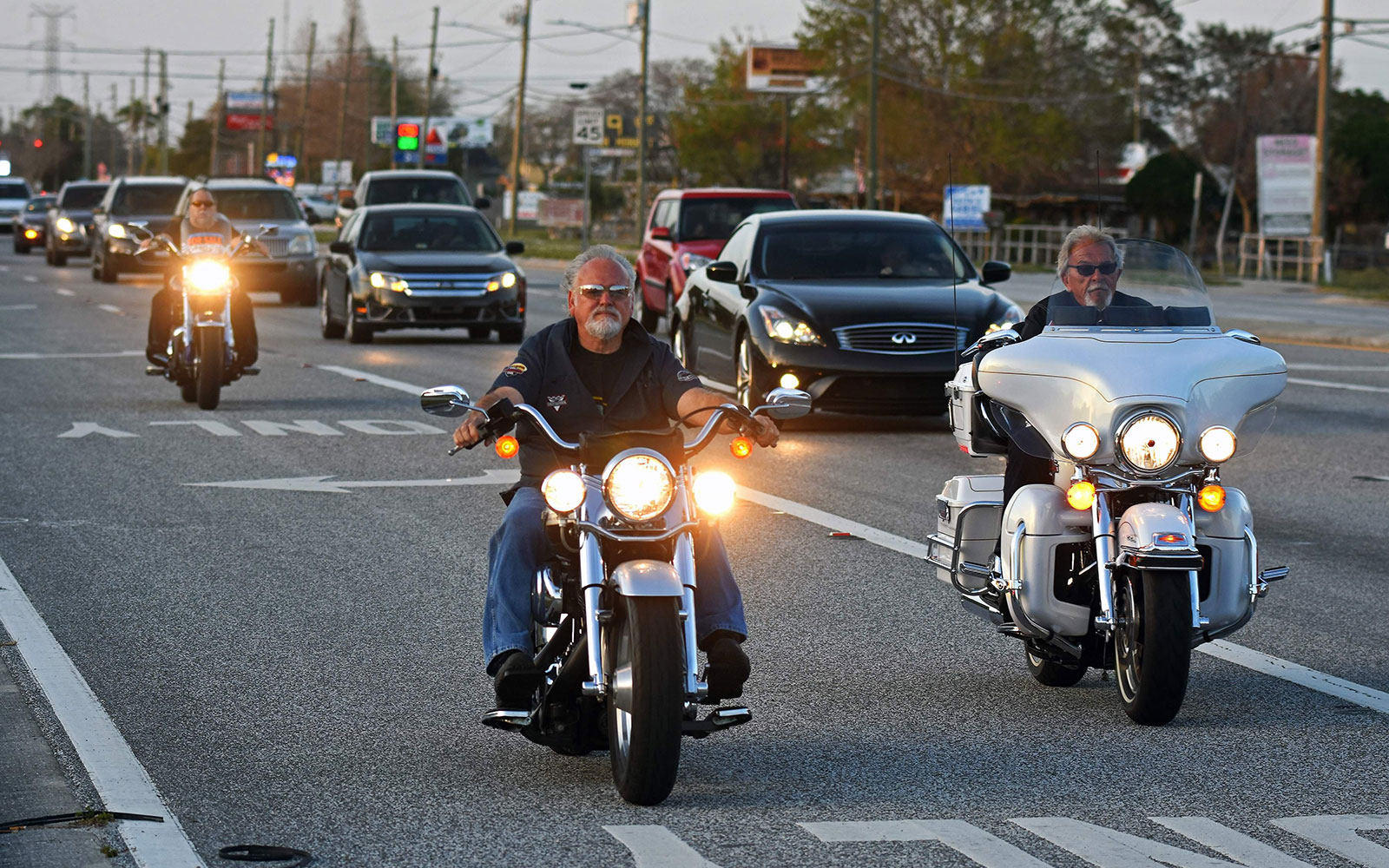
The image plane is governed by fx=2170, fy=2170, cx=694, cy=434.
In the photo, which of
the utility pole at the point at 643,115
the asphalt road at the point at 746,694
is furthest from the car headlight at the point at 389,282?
the utility pole at the point at 643,115

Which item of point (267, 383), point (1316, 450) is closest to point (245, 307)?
point (267, 383)

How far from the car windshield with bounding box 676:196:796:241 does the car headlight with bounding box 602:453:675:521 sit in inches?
823

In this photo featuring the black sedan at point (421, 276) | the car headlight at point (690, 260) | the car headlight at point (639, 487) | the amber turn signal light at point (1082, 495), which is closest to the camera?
the car headlight at point (639, 487)

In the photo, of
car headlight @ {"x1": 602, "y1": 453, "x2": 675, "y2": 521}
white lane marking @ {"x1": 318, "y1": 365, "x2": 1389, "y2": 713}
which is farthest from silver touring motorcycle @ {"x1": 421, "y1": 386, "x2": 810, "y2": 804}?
white lane marking @ {"x1": 318, "y1": 365, "x2": 1389, "y2": 713}

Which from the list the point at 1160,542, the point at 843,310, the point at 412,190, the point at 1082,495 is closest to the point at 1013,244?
the point at 412,190

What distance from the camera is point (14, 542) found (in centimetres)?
1005

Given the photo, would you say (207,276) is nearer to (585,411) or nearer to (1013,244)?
(585,411)

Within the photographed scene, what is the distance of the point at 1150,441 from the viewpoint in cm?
640

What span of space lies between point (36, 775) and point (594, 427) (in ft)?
5.92

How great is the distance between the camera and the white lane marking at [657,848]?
5.06 metres

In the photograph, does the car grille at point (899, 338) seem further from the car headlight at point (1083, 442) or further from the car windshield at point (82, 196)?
the car windshield at point (82, 196)

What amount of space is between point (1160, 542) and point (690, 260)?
18893mm

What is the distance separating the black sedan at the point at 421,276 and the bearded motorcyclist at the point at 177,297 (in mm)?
6399

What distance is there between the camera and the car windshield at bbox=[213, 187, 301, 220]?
3266cm
